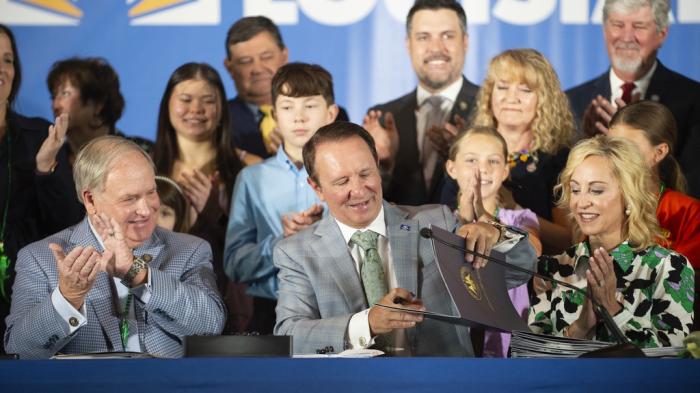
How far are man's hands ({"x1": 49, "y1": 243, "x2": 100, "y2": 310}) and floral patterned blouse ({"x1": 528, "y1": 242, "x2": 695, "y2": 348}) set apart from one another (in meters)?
1.52


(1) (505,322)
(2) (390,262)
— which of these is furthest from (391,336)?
(1) (505,322)

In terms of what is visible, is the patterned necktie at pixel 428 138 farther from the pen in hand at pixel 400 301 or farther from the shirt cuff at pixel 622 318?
the pen in hand at pixel 400 301

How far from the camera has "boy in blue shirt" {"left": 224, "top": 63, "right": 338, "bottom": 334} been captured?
471cm

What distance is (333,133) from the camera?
3682 mm

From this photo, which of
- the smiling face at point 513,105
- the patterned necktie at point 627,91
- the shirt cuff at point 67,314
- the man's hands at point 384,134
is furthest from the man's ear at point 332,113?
the shirt cuff at point 67,314

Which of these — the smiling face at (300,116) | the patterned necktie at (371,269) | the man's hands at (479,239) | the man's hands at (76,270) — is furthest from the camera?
the smiling face at (300,116)

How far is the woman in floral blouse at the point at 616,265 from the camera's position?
3.48 m

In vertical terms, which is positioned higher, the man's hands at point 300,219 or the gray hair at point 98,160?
the gray hair at point 98,160

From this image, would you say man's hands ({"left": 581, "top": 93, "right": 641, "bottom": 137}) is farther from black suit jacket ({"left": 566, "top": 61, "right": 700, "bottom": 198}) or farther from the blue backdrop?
the blue backdrop

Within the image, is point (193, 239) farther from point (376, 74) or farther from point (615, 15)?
point (615, 15)

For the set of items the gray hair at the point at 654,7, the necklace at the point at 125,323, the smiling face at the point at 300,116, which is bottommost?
the necklace at the point at 125,323

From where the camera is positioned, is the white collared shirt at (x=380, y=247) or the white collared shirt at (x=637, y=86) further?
the white collared shirt at (x=637, y=86)

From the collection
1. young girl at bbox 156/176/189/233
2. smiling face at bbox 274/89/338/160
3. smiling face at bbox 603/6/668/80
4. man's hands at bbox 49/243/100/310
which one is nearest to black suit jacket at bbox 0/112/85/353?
young girl at bbox 156/176/189/233

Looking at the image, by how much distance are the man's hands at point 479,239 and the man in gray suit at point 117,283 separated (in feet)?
2.94
